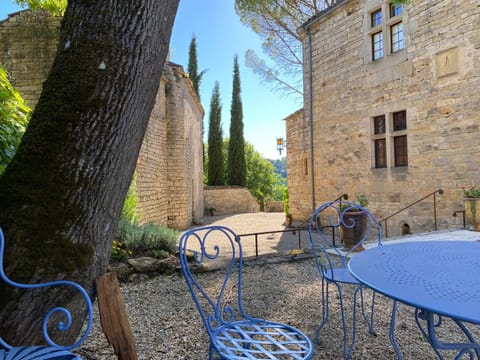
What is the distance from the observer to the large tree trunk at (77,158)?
125 cm

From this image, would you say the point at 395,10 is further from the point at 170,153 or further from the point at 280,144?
the point at 280,144

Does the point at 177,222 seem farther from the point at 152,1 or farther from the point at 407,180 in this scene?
the point at 152,1

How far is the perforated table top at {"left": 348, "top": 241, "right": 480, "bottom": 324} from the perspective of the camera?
102 cm

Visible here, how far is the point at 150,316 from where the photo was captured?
263 cm

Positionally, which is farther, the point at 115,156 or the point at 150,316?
the point at 150,316

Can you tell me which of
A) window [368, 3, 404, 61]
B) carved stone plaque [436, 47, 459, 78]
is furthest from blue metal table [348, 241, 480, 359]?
window [368, 3, 404, 61]

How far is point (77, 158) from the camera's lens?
133 cm

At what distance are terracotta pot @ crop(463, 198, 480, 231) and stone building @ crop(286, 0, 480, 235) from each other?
70cm

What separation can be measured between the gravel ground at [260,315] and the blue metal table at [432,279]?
2.54 ft

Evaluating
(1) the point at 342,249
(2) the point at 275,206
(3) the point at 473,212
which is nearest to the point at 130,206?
(1) the point at 342,249

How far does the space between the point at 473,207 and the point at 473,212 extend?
0.08 metres

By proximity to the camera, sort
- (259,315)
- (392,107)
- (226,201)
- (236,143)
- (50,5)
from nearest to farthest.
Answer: (259,315) → (50,5) → (392,107) → (226,201) → (236,143)

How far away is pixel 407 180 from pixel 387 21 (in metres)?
3.68

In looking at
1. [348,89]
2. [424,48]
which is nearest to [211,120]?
[348,89]
